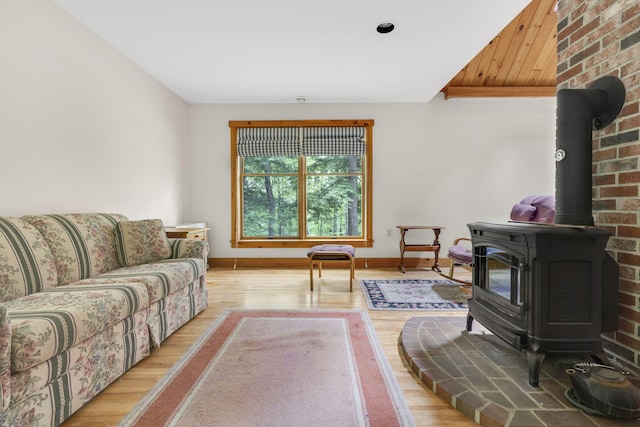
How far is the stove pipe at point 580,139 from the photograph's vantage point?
1.62m

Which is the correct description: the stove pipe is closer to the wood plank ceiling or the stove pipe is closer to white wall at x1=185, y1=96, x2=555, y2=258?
the wood plank ceiling

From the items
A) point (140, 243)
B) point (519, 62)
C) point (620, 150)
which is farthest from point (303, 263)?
point (519, 62)

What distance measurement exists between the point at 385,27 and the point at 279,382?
9.69ft

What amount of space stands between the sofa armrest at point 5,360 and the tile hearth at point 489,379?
183 cm

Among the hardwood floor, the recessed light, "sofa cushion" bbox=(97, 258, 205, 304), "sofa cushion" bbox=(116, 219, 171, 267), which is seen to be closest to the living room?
"sofa cushion" bbox=(116, 219, 171, 267)

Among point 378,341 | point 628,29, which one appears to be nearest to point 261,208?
point 378,341

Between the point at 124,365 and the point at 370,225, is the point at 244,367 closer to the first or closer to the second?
the point at 124,365

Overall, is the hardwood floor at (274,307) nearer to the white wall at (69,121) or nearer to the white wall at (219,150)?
the white wall at (219,150)

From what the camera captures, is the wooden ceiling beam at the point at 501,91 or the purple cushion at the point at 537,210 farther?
the wooden ceiling beam at the point at 501,91

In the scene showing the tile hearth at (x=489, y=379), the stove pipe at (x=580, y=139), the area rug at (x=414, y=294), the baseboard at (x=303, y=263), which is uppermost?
the stove pipe at (x=580, y=139)

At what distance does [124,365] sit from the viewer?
1.73 metres

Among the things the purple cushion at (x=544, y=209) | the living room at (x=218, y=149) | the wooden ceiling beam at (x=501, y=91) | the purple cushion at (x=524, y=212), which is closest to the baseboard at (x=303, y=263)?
the living room at (x=218, y=149)

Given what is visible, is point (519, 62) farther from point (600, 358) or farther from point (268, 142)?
point (600, 358)

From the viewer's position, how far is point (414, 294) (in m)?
3.20
